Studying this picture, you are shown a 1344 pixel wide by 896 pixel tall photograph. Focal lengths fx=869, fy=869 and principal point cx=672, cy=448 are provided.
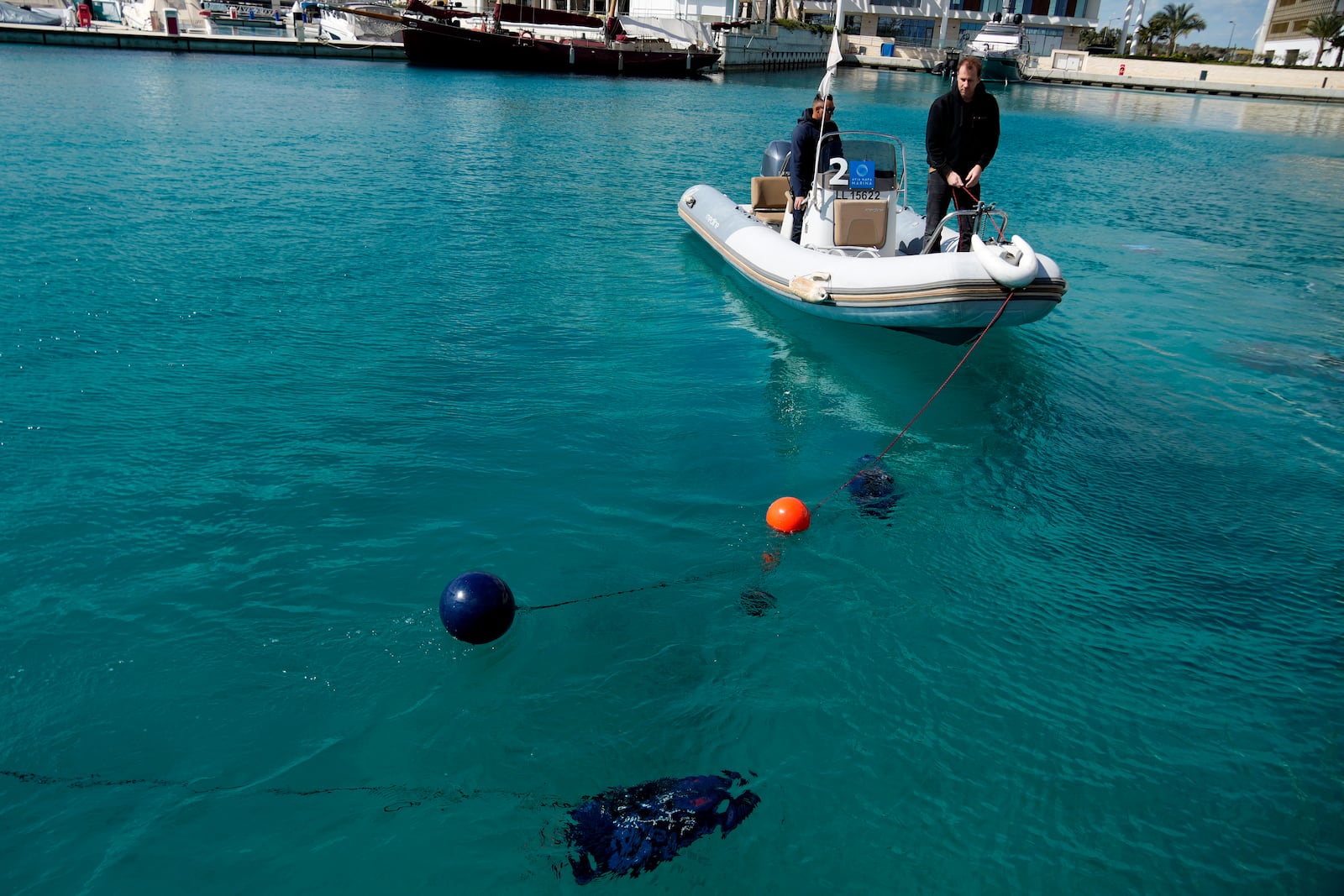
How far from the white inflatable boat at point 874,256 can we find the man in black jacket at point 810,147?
0.58 ft

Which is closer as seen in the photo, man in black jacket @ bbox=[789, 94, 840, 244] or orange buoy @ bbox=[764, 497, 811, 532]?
orange buoy @ bbox=[764, 497, 811, 532]

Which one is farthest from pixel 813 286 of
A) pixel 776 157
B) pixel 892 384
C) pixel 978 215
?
pixel 776 157

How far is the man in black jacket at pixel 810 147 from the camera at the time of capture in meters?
10.7

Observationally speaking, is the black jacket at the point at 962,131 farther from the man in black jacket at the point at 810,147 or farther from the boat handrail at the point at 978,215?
the man in black jacket at the point at 810,147

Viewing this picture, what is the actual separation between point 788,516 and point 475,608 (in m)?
2.40

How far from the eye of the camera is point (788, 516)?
6.21 metres

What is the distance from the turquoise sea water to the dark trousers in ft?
3.94

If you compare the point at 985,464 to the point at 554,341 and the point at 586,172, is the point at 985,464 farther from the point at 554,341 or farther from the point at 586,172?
the point at 586,172

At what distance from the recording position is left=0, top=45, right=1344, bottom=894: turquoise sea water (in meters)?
4.09

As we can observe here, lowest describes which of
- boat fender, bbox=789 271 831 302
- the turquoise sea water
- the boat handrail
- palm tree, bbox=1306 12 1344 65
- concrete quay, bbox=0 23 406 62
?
the turquoise sea water

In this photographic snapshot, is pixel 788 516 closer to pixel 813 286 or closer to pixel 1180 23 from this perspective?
pixel 813 286

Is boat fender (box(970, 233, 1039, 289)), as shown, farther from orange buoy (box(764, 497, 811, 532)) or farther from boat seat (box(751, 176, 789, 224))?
boat seat (box(751, 176, 789, 224))

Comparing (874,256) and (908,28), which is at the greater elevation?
(908,28)

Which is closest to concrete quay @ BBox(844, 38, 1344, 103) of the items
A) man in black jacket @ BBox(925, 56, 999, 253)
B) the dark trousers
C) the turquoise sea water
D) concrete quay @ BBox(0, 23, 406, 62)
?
concrete quay @ BBox(0, 23, 406, 62)
